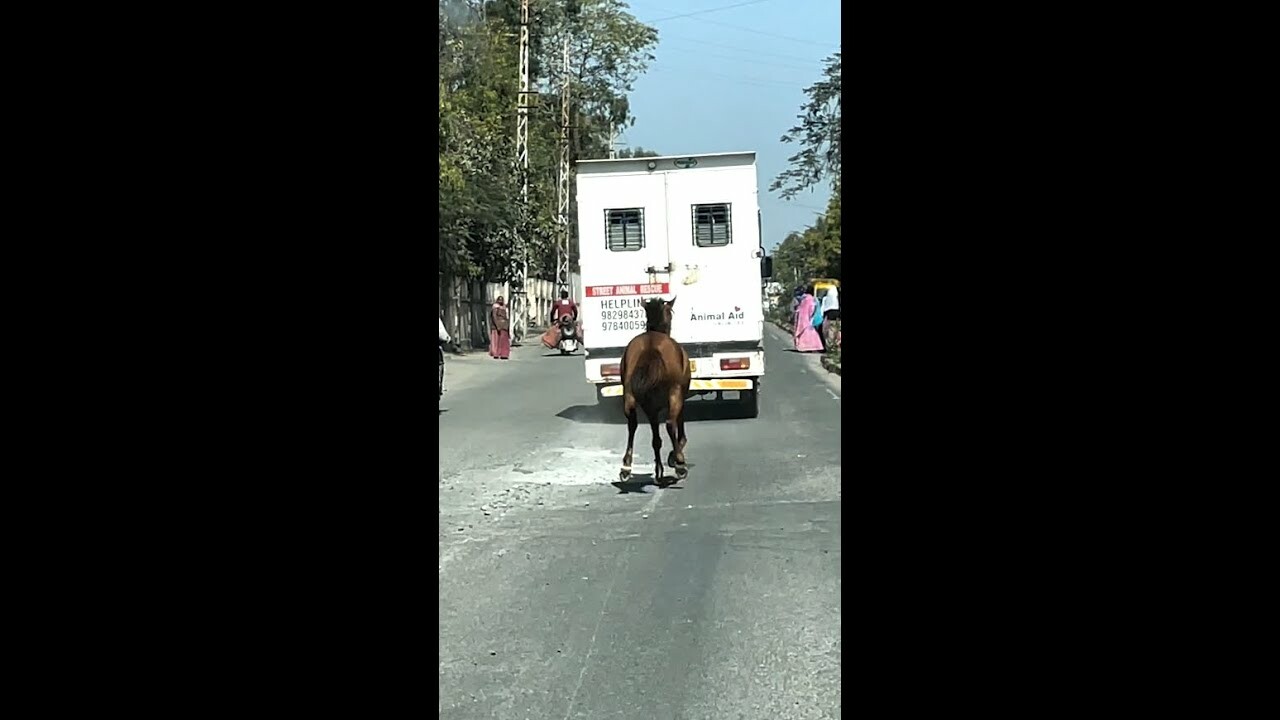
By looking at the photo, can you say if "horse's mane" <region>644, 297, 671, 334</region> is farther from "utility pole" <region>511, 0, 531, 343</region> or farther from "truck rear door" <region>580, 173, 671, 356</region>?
"utility pole" <region>511, 0, 531, 343</region>

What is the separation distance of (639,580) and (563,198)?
40326 millimetres

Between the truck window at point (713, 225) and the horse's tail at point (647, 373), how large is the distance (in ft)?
15.7

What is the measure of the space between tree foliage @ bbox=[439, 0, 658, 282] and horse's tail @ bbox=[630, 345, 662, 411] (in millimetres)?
12876

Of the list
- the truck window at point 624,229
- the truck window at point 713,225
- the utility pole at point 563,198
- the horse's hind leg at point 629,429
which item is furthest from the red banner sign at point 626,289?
the utility pole at point 563,198

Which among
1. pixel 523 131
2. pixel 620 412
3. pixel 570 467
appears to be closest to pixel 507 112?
pixel 523 131

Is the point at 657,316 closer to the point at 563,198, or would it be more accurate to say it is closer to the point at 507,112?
the point at 507,112

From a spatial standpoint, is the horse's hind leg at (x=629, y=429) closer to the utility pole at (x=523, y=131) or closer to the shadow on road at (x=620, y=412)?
the shadow on road at (x=620, y=412)

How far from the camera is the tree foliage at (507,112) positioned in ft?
91.2

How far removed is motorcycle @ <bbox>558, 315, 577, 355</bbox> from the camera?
30.4 meters
